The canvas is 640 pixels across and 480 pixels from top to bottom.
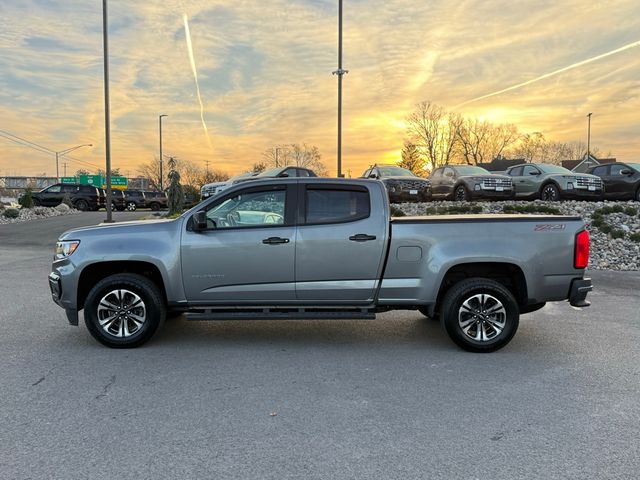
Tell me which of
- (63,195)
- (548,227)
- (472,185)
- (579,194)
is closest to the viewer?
(548,227)

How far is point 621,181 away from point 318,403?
18.7 metres

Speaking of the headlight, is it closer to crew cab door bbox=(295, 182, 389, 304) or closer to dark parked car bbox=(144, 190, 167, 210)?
crew cab door bbox=(295, 182, 389, 304)

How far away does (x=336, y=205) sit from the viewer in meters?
5.73

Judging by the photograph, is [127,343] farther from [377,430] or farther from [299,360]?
[377,430]

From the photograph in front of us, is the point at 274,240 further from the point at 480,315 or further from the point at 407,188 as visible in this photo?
the point at 407,188

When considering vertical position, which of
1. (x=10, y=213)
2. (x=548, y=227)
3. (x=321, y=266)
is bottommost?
(x=321, y=266)

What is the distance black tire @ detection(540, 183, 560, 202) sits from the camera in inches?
701

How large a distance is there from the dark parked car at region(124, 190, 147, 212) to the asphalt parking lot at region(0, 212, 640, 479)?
32554 millimetres

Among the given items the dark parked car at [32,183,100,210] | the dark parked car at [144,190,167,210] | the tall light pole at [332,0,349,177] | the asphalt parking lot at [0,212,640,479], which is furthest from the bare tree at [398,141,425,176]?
the asphalt parking lot at [0,212,640,479]

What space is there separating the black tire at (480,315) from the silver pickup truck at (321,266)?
11 mm

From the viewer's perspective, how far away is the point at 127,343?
5.60m

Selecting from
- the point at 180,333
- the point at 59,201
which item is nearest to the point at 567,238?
the point at 180,333

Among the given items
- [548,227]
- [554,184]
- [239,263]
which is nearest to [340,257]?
[239,263]

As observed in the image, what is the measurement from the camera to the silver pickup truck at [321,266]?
18.0 ft
